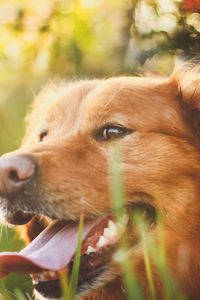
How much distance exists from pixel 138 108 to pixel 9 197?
88cm

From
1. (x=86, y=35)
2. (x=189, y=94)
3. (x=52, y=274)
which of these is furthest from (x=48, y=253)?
(x=86, y=35)

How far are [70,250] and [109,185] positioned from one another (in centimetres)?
36

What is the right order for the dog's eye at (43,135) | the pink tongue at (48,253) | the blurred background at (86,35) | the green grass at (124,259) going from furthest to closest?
1. the blurred background at (86,35)
2. the dog's eye at (43,135)
3. the pink tongue at (48,253)
4. the green grass at (124,259)

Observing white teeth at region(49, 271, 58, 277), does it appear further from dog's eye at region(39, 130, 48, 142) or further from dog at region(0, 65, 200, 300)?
dog's eye at region(39, 130, 48, 142)

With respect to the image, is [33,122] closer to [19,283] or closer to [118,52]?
[19,283]

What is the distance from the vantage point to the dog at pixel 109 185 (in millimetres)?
4016

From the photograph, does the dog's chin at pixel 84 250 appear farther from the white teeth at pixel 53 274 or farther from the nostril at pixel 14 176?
the nostril at pixel 14 176

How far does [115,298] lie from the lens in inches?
169

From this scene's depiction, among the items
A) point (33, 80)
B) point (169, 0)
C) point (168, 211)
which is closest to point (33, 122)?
point (169, 0)

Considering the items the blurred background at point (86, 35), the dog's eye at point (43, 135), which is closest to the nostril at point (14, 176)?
the dog's eye at point (43, 135)

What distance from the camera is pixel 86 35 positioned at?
6.38m

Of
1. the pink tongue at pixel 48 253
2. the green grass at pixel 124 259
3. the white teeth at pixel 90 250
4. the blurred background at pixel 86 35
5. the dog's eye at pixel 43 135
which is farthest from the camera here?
the blurred background at pixel 86 35

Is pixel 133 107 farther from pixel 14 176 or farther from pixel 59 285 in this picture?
pixel 59 285

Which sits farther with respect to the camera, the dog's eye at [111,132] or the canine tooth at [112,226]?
the dog's eye at [111,132]
